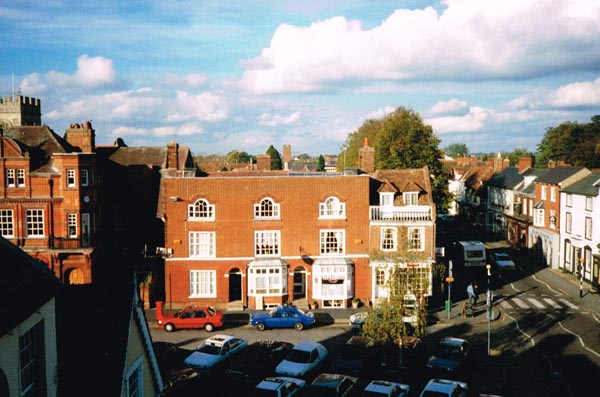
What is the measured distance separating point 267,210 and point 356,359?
14317 millimetres

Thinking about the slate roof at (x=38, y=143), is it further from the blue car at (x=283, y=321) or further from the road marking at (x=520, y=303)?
the road marking at (x=520, y=303)

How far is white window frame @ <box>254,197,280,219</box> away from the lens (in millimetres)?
37562

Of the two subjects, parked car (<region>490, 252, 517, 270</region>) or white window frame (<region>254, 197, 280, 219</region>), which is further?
parked car (<region>490, 252, 517, 270</region>)

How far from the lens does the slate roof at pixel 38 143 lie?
39.4 meters

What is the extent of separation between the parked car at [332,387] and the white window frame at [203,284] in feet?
52.7

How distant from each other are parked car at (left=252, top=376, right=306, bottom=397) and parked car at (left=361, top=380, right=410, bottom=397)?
9.14 ft

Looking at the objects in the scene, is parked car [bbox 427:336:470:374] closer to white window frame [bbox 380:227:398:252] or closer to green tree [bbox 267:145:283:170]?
white window frame [bbox 380:227:398:252]

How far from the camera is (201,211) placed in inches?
1478

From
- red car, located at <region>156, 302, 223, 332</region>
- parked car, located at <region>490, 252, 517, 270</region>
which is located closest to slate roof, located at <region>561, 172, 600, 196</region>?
parked car, located at <region>490, 252, 517, 270</region>

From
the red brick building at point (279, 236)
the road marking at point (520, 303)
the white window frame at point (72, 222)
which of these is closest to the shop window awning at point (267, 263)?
the red brick building at point (279, 236)

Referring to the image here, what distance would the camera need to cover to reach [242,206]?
37406 mm

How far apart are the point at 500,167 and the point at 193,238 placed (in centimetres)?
5916

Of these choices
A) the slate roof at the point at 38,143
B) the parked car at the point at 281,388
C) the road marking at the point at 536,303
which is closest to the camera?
the parked car at the point at 281,388

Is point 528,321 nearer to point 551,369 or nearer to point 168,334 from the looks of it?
point 551,369
